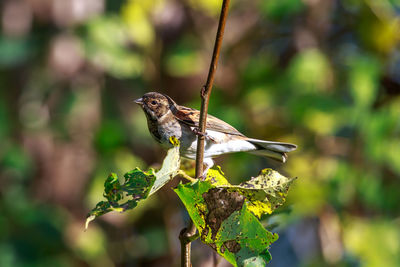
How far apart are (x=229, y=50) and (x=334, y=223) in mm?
1646

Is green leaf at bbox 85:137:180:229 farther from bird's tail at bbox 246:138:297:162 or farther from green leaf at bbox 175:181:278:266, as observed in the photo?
bird's tail at bbox 246:138:297:162

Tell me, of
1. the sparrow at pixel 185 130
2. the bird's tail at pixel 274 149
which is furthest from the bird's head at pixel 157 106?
the bird's tail at pixel 274 149

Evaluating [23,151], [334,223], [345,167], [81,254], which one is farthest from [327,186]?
[23,151]

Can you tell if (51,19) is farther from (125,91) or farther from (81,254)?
(81,254)

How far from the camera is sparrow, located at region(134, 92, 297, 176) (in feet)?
8.10

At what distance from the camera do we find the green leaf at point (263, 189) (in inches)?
54.4

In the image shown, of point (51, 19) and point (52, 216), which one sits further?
point (51, 19)

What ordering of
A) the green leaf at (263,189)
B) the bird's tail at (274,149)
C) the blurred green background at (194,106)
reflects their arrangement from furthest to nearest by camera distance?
the blurred green background at (194,106)
the bird's tail at (274,149)
the green leaf at (263,189)

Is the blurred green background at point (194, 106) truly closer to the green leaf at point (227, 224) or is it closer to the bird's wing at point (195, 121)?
the bird's wing at point (195, 121)

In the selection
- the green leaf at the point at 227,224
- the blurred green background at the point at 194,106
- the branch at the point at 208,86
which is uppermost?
the branch at the point at 208,86

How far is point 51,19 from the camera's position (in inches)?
209

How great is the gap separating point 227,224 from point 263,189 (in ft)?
0.44

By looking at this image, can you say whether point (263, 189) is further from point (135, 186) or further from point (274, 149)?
point (274, 149)

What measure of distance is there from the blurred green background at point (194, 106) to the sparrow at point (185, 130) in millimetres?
945
